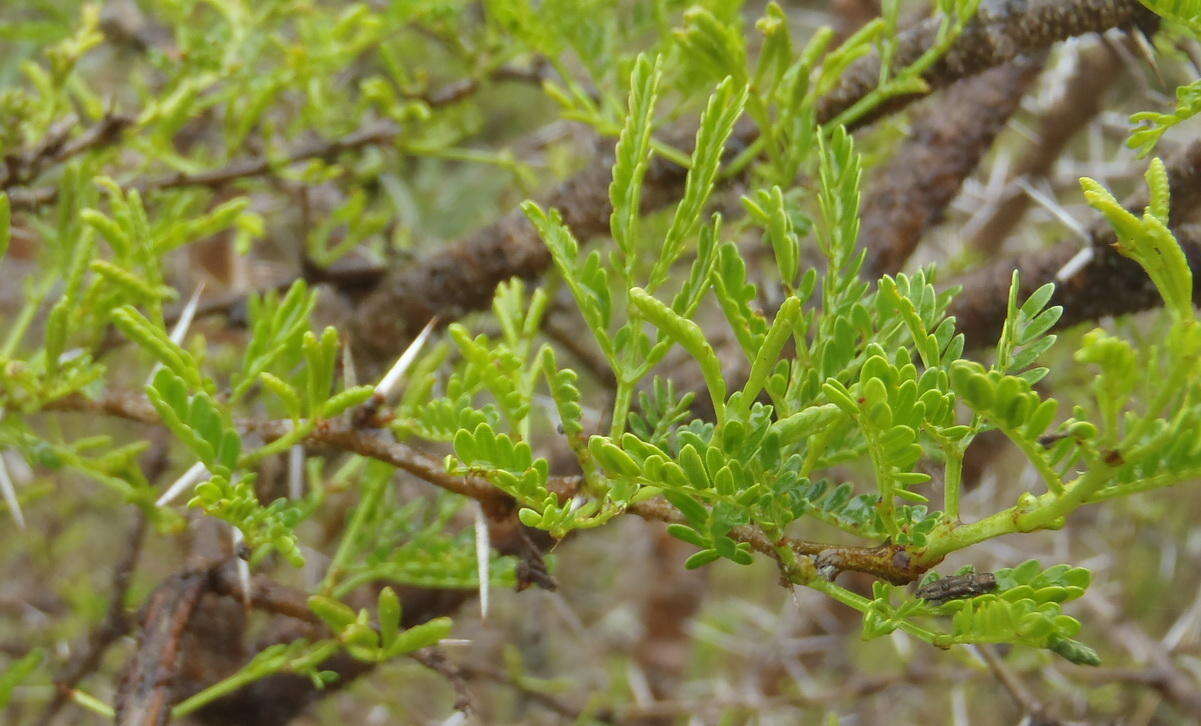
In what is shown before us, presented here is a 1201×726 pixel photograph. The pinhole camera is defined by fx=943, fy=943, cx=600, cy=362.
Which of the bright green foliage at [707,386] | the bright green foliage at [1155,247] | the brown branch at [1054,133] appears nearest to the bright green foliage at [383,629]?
A: the bright green foliage at [707,386]

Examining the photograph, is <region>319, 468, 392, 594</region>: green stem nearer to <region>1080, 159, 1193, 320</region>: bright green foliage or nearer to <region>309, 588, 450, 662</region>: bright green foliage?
<region>309, 588, 450, 662</region>: bright green foliage

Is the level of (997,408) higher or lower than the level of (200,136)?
higher

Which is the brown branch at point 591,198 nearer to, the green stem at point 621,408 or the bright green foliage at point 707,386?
the bright green foliage at point 707,386

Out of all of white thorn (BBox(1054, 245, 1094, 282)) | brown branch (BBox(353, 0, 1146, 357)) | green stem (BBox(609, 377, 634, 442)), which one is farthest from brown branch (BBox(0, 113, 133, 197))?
white thorn (BBox(1054, 245, 1094, 282))

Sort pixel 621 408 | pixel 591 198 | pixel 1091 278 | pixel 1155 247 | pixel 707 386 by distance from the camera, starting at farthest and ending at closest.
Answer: pixel 591 198, pixel 1091 278, pixel 707 386, pixel 621 408, pixel 1155 247

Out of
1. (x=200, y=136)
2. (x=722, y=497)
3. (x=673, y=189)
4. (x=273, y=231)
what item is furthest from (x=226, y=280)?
(x=722, y=497)

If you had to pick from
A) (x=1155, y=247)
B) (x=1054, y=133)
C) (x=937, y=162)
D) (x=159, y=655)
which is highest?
(x=1155, y=247)

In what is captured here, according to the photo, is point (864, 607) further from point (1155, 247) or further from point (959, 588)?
point (1155, 247)

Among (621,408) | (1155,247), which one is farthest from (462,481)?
(1155,247)

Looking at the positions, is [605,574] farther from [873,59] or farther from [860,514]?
[860,514]
